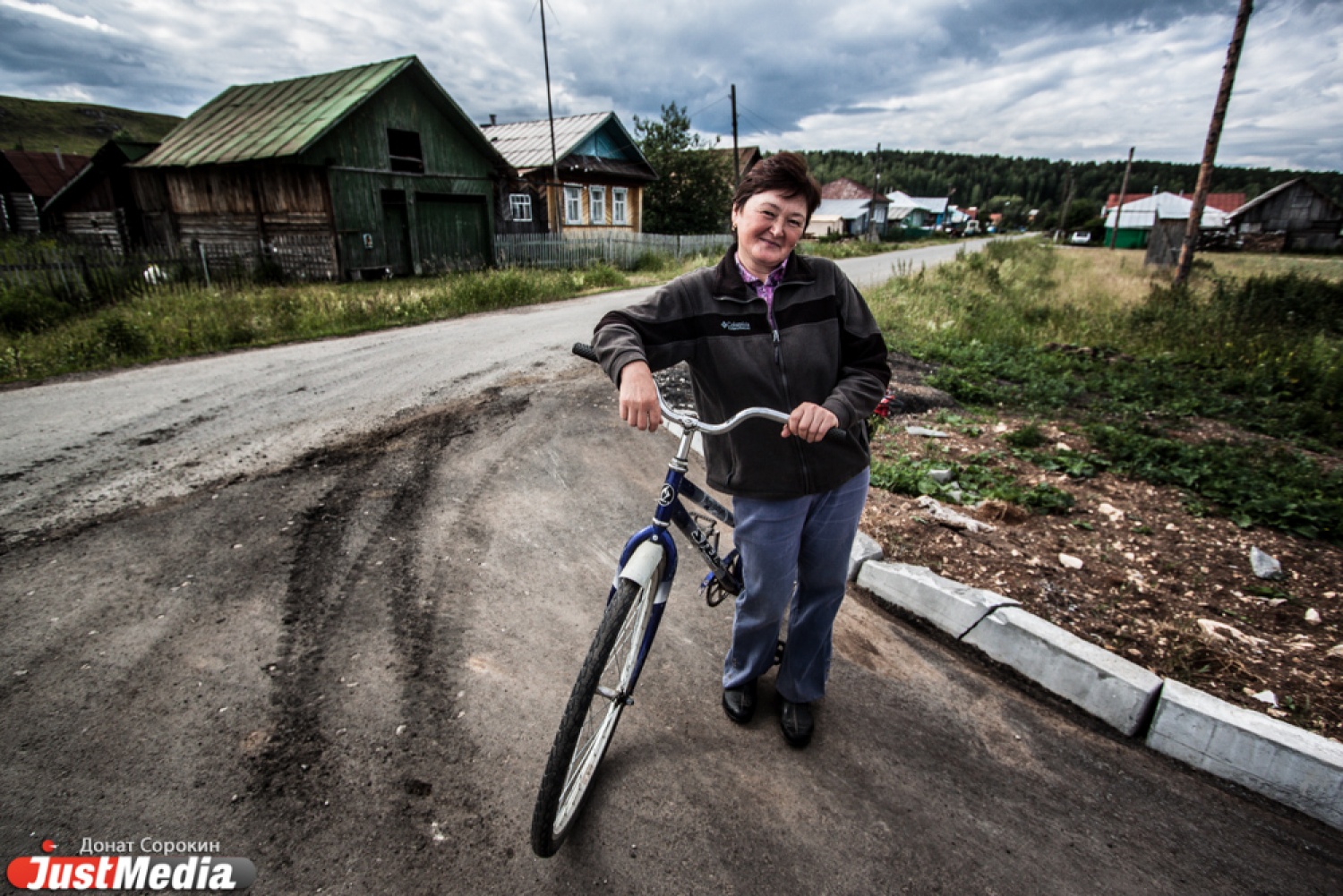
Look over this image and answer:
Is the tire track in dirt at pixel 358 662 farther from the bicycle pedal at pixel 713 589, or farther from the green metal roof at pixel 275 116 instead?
the green metal roof at pixel 275 116

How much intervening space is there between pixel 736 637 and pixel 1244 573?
3122 millimetres

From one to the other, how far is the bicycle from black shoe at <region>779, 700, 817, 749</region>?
0.68m

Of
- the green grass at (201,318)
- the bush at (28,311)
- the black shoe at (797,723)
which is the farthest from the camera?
the bush at (28,311)

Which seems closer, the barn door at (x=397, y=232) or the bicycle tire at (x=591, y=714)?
the bicycle tire at (x=591, y=714)

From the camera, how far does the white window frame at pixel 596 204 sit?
27516 mm

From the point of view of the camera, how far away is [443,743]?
229 centimetres

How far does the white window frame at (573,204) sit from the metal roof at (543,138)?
1.57m

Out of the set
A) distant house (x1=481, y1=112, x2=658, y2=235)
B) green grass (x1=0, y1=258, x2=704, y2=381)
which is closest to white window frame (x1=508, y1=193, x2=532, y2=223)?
distant house (x1=481, y1=112, x2=658, y2=235)

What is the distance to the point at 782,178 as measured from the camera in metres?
2.04

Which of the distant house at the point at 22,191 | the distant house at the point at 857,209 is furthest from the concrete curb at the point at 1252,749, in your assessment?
the distant house at the point at 857,209

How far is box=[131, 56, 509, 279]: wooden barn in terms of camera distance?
1599 cm

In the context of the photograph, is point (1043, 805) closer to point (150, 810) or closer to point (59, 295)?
point (150, 810)

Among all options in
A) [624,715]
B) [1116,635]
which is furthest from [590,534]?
[1116,635]

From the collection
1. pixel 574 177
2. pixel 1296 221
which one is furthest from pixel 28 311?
pixel 1296 221
